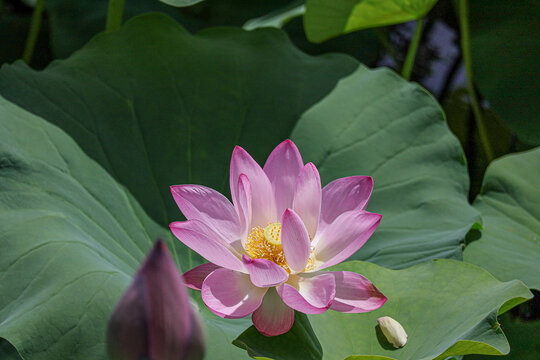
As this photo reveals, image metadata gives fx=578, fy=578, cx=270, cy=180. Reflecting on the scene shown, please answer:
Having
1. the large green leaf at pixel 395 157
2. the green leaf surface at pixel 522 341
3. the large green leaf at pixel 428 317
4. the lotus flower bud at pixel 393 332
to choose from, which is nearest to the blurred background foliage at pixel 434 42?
the green leaf surface at pixel 522 341

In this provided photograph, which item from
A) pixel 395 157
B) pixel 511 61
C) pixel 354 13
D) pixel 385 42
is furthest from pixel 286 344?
pixel 385 42

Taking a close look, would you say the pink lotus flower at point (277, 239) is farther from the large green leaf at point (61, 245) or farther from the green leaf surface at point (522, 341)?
the green leaf surface at point (522, 341)

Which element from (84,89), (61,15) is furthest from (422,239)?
(61,15)

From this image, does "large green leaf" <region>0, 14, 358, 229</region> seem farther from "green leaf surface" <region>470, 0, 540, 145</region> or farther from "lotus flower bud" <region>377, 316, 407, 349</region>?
"green leaf surface" <region>470, 0, 540, 145</region>

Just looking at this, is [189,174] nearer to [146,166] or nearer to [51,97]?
[146,166]

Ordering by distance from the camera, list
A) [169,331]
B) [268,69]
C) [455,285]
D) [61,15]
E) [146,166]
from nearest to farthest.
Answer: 1. [169,331]
2. [455,285]
3. [146,166]
4. [268,69]
5. [61,15]

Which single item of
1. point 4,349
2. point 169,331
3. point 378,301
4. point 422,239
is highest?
point 169,331
